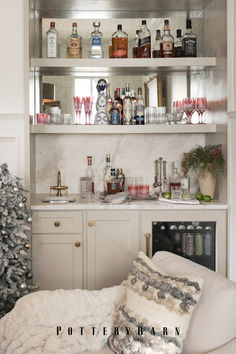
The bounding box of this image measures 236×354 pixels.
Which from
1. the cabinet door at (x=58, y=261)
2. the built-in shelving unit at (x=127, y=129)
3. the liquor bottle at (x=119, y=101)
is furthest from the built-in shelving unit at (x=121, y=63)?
the cabinet door at (x=58, y=261)

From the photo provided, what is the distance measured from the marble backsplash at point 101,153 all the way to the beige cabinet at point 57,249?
0.62m

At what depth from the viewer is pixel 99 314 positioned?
201 centimetres

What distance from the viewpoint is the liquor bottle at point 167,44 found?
3600mm

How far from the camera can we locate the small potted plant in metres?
3.43

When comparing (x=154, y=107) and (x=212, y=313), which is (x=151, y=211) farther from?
(x=212, y=313)

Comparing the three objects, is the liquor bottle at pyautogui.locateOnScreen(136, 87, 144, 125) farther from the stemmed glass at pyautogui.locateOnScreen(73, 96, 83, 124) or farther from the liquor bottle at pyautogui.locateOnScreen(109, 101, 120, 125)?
the stemmed glass at pyautogui.locateOnScreen(73, 96, 83, 124)

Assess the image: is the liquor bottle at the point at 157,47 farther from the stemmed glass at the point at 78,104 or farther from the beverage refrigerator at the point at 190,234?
the beverage refrigerator at the point at 190,234

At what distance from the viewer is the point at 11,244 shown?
285 centimetres

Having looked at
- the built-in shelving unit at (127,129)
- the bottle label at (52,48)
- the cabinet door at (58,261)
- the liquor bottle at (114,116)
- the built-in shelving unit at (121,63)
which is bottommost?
the cabinet door at (58,261)

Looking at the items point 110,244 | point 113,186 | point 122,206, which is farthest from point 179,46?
point 110,244

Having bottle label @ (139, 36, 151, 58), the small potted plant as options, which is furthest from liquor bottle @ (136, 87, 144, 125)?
the small potted plant

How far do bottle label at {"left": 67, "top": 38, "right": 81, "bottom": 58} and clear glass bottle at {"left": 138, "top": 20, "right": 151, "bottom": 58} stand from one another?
1.58 ft

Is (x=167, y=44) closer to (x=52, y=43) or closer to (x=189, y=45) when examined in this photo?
(x=189, y=45)

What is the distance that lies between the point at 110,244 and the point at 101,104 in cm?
110
